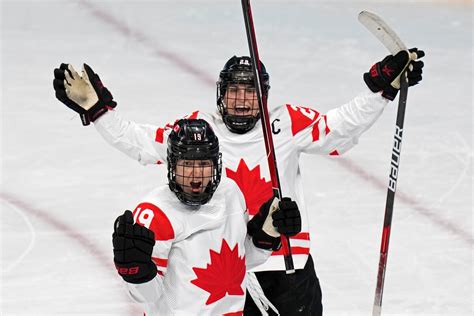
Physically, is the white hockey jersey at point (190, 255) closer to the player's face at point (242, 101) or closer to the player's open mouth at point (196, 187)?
the player's open mouth at point (196, 187)

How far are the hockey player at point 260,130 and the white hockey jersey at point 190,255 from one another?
556 mm

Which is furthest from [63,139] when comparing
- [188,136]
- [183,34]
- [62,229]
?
[188,136]

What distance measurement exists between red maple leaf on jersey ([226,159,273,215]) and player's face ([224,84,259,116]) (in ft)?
0.52

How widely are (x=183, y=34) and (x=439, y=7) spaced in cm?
161

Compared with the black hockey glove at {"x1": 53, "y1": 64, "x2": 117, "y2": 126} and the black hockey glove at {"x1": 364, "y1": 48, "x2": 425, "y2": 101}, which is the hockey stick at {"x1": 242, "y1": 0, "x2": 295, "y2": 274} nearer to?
the black hockey glove at {"x1": 364, "y1": 48, "x2": 425, "y2": 101}

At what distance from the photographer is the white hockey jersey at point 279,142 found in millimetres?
3986

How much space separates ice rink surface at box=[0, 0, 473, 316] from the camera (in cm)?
501

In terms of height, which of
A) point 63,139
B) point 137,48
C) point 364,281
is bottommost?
point 364,281

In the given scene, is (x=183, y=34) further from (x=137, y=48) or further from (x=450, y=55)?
(x=450, y=55)

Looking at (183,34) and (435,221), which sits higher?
(183,34)

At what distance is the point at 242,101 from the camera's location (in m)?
3.94

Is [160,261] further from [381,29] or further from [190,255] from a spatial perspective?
[381,29]

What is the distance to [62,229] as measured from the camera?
5328mm

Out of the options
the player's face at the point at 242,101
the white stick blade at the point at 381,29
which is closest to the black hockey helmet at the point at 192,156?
the player's face at the point at 242,101
